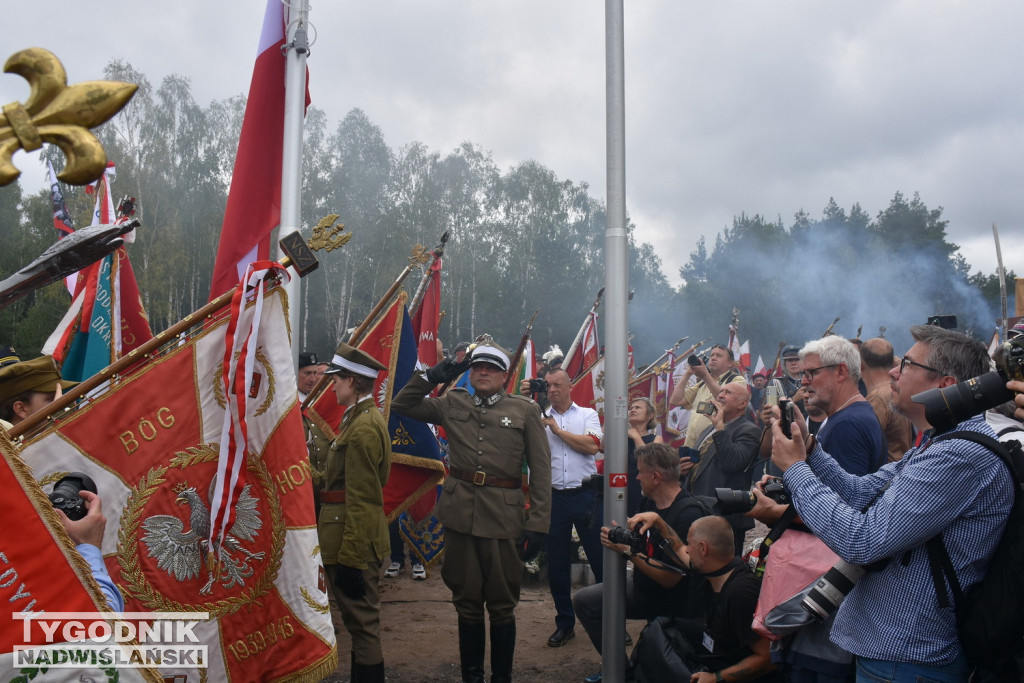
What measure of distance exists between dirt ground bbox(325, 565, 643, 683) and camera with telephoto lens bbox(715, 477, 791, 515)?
8.20 ft

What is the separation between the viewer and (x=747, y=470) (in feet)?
15.0

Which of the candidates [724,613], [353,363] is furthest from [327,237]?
[724,613]

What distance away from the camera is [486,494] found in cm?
470

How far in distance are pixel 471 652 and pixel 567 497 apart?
1595 millimetres

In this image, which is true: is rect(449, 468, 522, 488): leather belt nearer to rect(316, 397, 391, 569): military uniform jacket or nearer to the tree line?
rect(316, 397, 391, 569): military uniform jacket

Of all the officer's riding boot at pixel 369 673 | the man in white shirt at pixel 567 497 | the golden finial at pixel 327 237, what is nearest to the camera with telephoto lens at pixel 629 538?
the officer's riding boot at pixel 369 673

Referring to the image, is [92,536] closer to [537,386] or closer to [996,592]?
[996,592]

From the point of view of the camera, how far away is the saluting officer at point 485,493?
4.65 metres

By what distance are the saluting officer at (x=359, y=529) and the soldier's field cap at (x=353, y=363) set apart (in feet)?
0.75

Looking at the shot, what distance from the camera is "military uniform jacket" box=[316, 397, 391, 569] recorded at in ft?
14.0

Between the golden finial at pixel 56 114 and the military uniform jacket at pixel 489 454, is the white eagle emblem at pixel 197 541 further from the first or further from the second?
the golden finial at pixel 56 114

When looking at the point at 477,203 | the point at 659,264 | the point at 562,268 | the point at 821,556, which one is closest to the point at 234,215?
the point at 821,556

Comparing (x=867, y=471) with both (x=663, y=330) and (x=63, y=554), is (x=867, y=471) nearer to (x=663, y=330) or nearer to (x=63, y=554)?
(x=63, y=554)

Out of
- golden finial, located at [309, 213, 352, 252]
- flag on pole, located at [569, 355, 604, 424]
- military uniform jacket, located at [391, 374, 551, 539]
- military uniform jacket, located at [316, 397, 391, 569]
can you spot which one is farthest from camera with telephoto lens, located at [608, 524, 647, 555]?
flag on pole, located at [569, 355, 604, 424]
